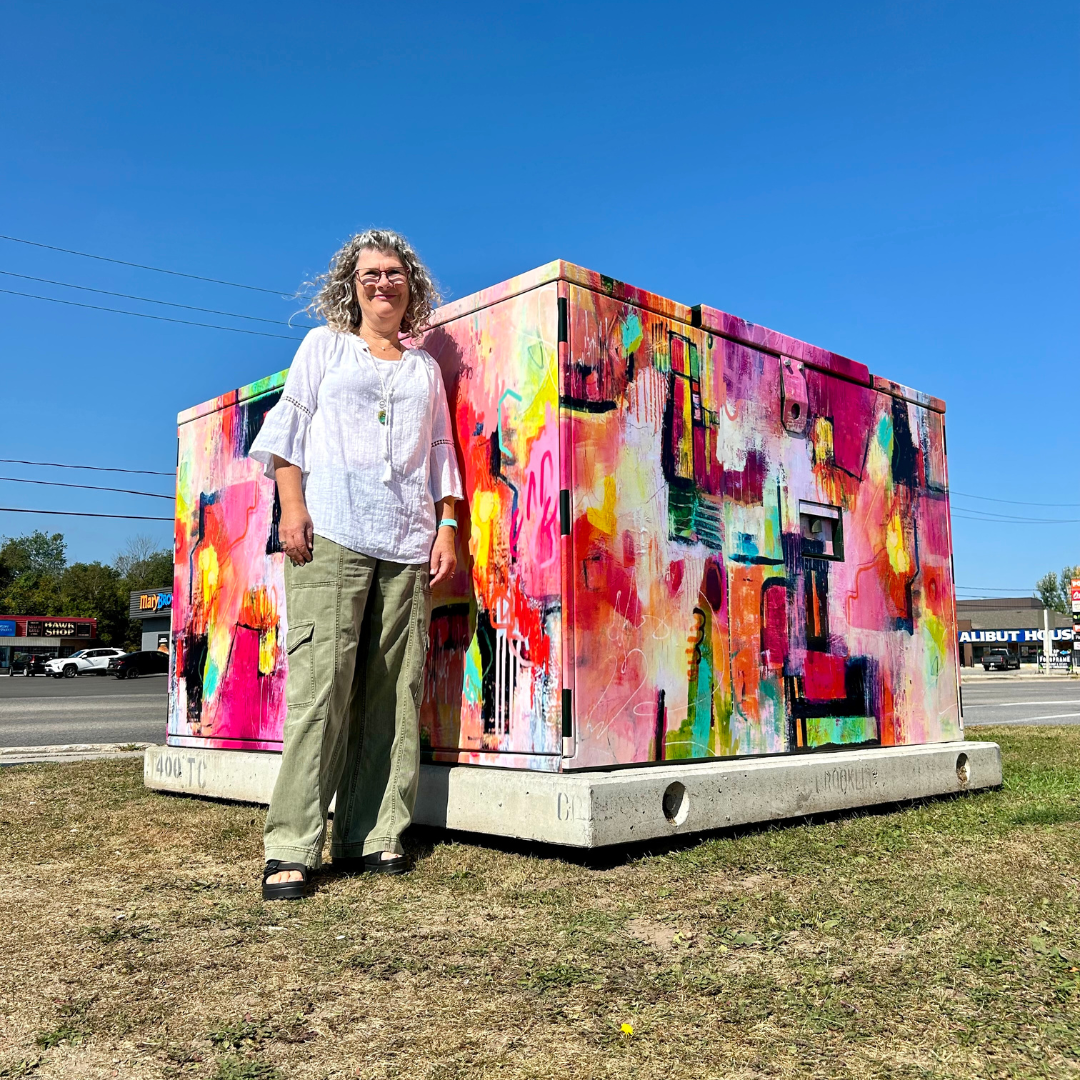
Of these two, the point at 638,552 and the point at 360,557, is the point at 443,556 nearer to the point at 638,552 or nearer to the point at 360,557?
the point at 360,557

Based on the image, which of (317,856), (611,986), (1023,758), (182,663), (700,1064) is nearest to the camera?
(700,1064)

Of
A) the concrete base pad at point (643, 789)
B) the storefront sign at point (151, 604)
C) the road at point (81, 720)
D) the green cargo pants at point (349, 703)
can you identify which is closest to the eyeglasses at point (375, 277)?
the green cargo pants at point (349, 703)

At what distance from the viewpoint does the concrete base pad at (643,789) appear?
3.52 m

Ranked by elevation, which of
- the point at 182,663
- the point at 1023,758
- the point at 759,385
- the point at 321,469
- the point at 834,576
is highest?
the point at 759,385

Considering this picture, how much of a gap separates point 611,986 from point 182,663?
444cm

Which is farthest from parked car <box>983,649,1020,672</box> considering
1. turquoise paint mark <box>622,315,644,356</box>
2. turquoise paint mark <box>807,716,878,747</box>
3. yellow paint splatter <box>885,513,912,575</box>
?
turquoise paint mark <box>622,315,644,356</box>

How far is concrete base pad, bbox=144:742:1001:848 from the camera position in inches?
139

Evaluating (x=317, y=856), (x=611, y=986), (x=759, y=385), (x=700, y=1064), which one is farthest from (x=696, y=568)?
(x=700, y=1064)

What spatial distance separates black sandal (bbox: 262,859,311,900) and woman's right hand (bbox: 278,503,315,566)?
107 centimetres

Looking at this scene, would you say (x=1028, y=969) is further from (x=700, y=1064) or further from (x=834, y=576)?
(x=834, y=576)

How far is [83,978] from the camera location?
2.43 meters

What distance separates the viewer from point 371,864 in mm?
3570

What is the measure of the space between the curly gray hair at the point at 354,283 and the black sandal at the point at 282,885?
2.10 meters

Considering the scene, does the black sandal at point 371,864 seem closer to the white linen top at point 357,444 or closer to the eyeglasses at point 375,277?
the white linen top at point 357,444
